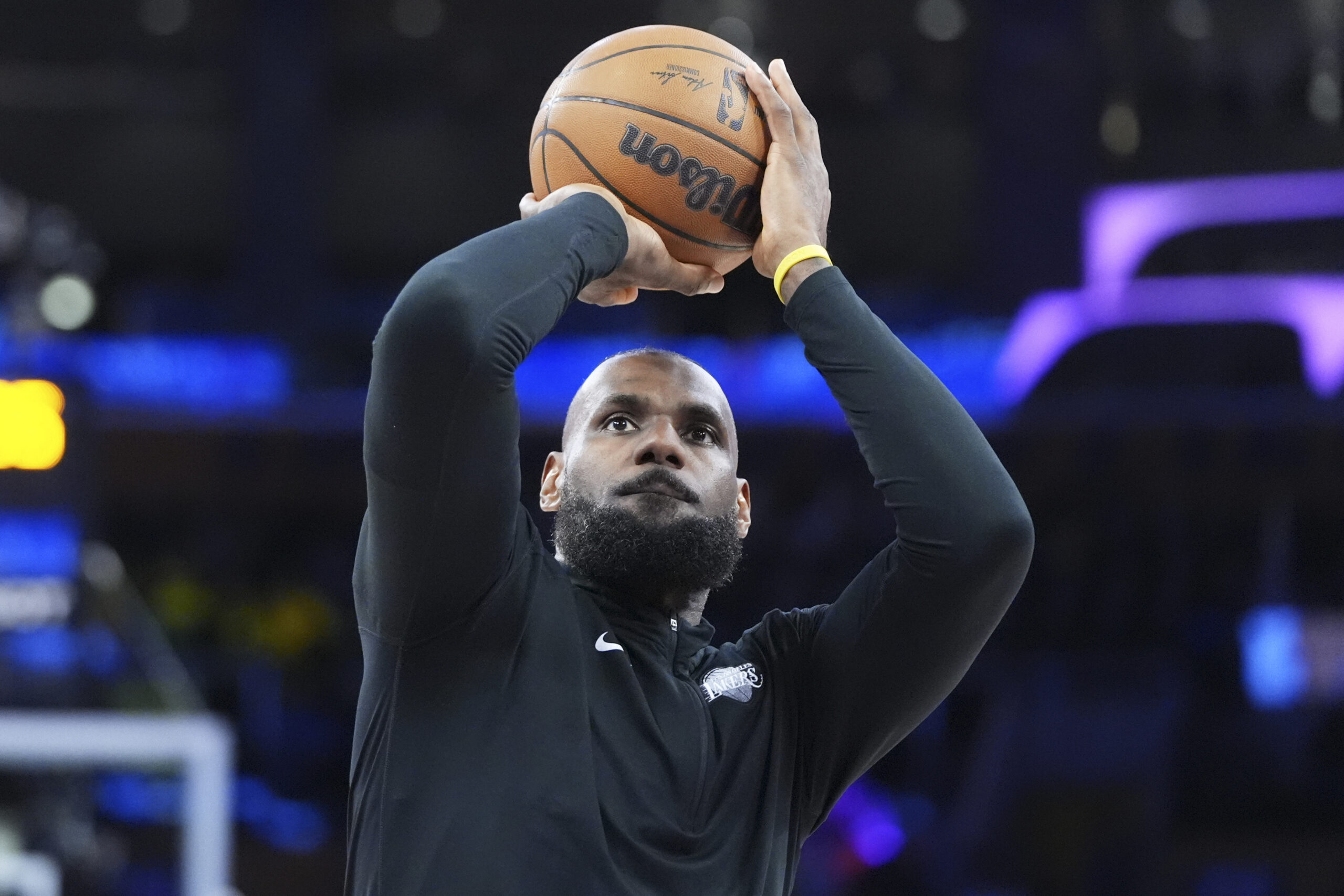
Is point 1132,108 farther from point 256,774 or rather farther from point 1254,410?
point 256,774

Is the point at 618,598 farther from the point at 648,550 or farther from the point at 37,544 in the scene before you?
the point at 37,544

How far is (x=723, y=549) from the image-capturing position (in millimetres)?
2299

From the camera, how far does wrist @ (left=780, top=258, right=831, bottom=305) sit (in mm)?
2346

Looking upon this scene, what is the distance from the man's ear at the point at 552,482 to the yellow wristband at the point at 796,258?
46 cm

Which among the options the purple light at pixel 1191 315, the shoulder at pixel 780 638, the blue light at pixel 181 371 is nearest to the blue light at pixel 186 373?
the blue light at pixel 181 371

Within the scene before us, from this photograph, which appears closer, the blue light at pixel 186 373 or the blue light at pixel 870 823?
the blue light at pixel 870 823

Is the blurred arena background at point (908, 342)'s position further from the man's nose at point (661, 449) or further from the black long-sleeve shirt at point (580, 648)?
the man's nose at point (661, 449)

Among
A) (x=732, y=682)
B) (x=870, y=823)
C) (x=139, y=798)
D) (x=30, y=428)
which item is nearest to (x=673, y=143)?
(x=732, y=682)

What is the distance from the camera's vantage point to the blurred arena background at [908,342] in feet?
39.2

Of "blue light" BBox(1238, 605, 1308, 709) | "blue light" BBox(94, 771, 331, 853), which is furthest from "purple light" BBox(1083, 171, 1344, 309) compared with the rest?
"blue light" BBox(94, 771, 331, 853)

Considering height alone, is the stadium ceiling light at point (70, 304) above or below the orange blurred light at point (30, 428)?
above

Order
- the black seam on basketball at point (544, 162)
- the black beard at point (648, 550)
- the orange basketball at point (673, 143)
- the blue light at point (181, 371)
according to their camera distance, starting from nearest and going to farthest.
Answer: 1. the black beard at point (648, 550)
2. the orange basketball at point (673, 143)
3. the black seam on basketball at point (544, 162)
4. the blue light at point (181, 371)

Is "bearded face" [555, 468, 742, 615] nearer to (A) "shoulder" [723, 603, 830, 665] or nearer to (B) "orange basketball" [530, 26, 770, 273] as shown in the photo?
(A) "shoulder" [723, 603, 830, 665]

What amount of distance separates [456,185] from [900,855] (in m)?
7.57
